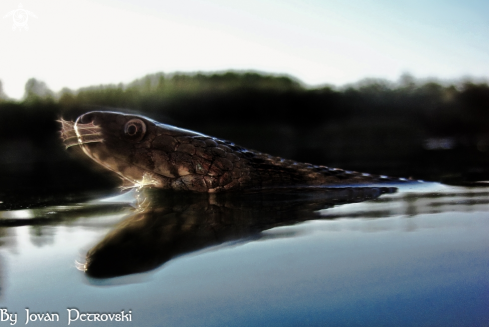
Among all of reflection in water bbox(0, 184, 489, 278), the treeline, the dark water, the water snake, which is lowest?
the dark water

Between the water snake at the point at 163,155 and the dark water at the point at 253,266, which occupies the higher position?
the water snake at the point at 163,155

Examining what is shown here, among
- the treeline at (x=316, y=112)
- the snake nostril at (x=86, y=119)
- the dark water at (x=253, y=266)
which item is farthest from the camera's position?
the treeline at (x=316, y=112)

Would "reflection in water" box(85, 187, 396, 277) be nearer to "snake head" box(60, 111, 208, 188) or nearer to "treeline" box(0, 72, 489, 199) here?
"snake head" box(60, 111, 208, 188)

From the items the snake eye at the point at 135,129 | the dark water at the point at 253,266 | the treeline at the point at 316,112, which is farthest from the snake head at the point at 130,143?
the treeline at the point at 316,112

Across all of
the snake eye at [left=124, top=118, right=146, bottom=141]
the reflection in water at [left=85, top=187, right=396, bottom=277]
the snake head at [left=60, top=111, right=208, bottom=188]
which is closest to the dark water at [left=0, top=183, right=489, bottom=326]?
the reflection in water at [left=85, top=187, right=396, bottom=277]

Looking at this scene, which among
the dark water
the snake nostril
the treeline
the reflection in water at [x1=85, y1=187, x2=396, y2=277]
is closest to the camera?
the dark water

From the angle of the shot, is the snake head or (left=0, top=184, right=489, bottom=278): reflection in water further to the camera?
the snake head

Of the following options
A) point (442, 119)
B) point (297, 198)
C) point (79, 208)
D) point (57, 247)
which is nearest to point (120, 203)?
point (79, 208)

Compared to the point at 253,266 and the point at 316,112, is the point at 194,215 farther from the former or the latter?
the point at 316,112

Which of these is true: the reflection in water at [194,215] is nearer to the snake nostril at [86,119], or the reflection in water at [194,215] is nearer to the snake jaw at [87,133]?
the snake jaw at [87,133]
